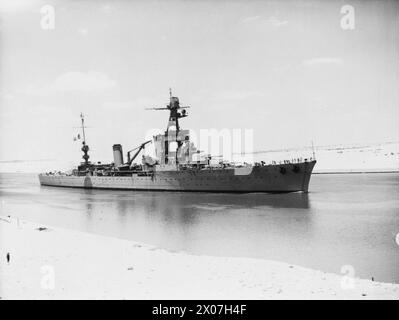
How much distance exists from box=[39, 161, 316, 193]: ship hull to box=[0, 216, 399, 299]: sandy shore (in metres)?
21.9

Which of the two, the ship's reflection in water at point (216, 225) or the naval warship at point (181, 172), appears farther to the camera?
the naval warship at point (181, 172)

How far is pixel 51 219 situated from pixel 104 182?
2510cm

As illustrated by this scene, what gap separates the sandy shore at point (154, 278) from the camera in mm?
6094

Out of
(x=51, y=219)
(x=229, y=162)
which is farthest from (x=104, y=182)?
(x=51, y=219)

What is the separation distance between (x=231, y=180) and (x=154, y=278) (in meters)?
25.2

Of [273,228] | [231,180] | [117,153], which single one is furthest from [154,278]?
[117,153]

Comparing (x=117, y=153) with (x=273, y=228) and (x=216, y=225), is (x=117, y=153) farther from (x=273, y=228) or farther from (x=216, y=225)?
(x=273, y=228)

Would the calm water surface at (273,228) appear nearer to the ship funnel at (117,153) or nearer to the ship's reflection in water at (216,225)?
the ship's reflection in water at (216,225)

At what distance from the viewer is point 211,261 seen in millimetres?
8695

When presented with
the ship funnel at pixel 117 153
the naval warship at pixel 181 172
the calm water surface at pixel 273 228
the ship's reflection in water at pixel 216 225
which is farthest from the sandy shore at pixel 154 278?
the ship funnel at pixel 117 153

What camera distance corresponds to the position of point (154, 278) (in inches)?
275

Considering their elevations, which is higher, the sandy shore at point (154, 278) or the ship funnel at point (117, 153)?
the ship funnel at point (117, 153)

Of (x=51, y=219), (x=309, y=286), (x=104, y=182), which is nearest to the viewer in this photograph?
(x=309, y=286)

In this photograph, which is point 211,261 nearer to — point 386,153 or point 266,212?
point 266,212
